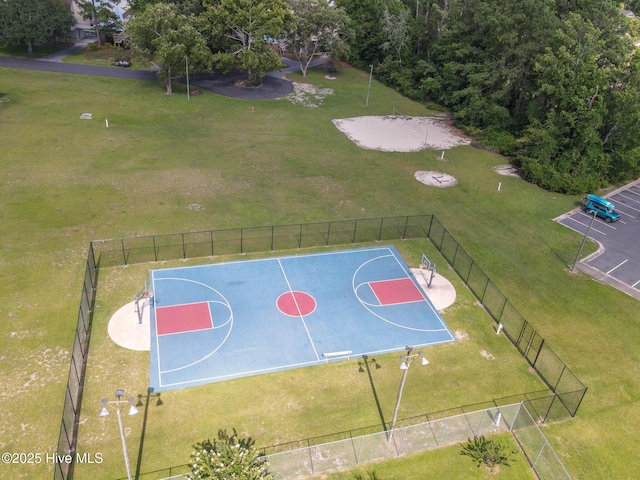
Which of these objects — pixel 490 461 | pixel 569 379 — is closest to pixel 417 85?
pixel 569 379

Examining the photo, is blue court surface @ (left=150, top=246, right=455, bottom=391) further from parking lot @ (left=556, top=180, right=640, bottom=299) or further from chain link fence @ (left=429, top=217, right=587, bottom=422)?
parking lot @ (left=556, top=180, right=640, bottom=299)

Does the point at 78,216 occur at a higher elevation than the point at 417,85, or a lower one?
lower

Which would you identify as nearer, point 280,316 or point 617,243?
point 280,316

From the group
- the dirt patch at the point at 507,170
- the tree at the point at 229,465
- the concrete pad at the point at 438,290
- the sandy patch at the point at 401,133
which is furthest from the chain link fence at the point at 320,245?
the sandy patch at the point at 401,133

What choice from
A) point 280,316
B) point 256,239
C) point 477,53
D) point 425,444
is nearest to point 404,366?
point 425,444

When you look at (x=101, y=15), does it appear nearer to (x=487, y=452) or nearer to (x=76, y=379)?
(x=76, y=379)

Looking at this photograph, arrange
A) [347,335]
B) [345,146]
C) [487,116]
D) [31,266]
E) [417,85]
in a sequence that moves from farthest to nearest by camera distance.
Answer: [417,85]
[487,116]
[345,146]
[31,266]
[347,335]

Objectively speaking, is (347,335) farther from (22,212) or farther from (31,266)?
(22,212)
